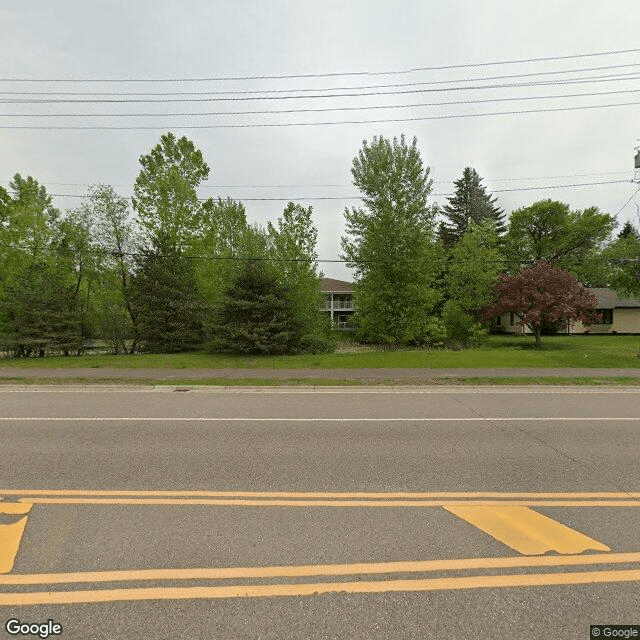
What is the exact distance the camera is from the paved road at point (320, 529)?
89.9 inches

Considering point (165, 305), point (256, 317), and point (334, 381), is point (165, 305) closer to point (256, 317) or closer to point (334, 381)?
point (256, 317)

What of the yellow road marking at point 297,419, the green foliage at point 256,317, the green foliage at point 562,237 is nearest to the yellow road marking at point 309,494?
the yellow road marking at point 297,419

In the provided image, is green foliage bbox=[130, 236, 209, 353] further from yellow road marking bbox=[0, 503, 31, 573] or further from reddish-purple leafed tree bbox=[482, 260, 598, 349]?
reddish-purple leafed tree bbox=[482, 260, 598, 349]

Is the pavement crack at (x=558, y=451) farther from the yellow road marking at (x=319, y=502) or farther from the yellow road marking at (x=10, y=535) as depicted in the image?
the yellow road marking at (x=10, y=535)

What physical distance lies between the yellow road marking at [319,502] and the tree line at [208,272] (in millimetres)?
13208

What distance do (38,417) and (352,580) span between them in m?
7.16

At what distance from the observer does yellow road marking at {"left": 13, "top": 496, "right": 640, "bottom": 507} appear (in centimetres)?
366

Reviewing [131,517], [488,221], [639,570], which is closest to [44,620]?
[131,517]

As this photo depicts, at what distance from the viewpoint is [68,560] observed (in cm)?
276

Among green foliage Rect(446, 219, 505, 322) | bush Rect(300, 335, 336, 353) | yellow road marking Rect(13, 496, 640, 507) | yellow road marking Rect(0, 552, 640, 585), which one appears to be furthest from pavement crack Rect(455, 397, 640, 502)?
green foliage Rect(446, 219, 505, 322)

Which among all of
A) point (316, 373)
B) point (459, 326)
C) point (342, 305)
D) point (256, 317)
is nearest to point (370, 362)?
point (316, 373)

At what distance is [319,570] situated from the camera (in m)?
2.68

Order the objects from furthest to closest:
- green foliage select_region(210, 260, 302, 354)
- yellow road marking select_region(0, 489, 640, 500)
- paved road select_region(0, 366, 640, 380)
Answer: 1. green foliage select_region(210, 260, 302, 354)
2. paved road select_region(0, 366, 640, 380)
3. yellow road marking select_region(0, 489, 640, 500)

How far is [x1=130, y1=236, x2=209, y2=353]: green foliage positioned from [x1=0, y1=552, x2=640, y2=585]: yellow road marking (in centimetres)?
1762
